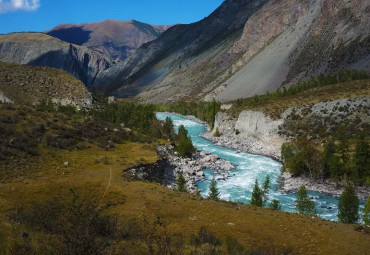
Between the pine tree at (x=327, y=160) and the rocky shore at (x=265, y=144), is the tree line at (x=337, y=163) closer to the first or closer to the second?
the pine tree at (x=327, y=160)

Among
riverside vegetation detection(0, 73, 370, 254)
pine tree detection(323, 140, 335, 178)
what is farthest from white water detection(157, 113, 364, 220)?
riverside vegetation detection(0, 73, 370, 254)

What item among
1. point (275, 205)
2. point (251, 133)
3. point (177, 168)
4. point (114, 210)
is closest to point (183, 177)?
point (177, 168)

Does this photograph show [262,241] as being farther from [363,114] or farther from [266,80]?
[266,80]

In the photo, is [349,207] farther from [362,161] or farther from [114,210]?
[114,210]

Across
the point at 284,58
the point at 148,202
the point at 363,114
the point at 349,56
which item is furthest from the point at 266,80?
the point at 148,202

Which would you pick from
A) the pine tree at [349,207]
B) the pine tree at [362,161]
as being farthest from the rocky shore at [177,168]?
the pine tree at [349,207]
